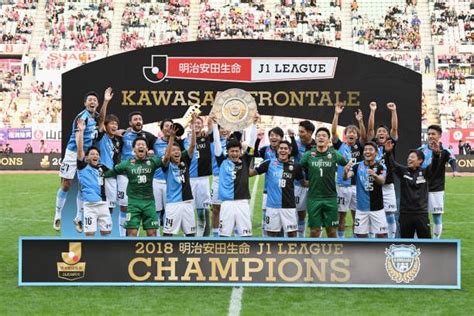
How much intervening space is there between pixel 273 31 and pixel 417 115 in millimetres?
27857

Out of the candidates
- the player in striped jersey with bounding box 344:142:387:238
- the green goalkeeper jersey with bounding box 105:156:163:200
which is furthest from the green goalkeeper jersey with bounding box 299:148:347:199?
the green goalkeeper jersey with bounding box 105:156:163:200

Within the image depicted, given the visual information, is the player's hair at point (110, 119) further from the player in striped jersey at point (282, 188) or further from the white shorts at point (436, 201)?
the white shorts at point (436, 201)

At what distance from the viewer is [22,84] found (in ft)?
121

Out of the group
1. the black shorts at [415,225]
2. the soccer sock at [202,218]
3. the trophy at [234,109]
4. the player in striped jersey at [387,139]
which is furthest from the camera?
the soccer sock at [202,218]

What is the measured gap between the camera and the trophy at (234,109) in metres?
10.0

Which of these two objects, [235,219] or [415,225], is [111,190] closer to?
[235,219]

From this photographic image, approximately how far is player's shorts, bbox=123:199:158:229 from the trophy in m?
1.33

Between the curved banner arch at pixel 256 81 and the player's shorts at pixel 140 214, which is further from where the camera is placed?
the curved banner arch at pixel 256 81

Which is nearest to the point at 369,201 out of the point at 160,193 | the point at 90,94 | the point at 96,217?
the point at 160,193

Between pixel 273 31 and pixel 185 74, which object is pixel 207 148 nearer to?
pixel 185 74

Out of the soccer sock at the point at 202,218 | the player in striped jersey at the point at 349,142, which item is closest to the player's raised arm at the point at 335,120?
the player in striped jersey at the point at 349,142

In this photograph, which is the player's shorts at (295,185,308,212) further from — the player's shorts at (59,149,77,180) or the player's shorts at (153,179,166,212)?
the player's shorts at (59,149,77,180)

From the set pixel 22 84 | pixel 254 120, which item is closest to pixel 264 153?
pixel 254 120

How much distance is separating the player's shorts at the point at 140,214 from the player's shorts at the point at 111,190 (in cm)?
181
